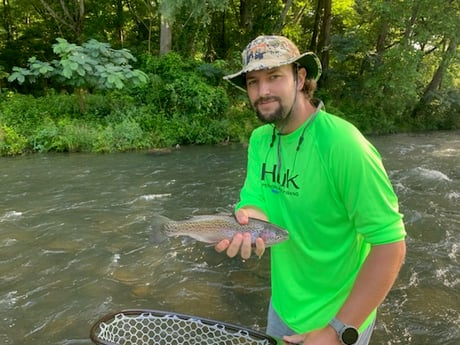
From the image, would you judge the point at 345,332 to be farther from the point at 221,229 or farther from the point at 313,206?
the point at 221,229

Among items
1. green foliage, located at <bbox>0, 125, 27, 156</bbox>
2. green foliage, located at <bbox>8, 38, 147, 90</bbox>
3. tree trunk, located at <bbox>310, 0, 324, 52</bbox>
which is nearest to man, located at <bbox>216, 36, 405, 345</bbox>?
green foliage, located at <bbox>8, 38, 147, 90</bbox>

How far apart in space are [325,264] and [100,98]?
15318mm

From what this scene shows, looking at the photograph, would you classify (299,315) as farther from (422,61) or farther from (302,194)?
(422,61)

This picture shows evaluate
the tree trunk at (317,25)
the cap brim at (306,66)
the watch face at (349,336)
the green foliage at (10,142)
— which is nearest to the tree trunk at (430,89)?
the tree trunk at (317,25)

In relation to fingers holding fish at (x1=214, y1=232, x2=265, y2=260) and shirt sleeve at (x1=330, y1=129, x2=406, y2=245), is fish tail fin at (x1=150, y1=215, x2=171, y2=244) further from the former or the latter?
shirt sleeve at (x1=330, y1=129, x2=406, y2=245)

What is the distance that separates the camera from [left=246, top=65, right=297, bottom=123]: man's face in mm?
1969

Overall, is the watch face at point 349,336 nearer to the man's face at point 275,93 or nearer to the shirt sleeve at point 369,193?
the shirt sleeve at point 369,193

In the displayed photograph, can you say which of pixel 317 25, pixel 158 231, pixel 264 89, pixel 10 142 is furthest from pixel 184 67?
pixel 264 89

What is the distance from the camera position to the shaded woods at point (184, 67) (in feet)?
45.0

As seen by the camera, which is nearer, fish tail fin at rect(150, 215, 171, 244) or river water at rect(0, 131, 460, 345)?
fish tail fin at rect(150, 215, 171, 244)

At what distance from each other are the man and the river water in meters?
2.74

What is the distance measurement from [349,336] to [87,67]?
1291 cm

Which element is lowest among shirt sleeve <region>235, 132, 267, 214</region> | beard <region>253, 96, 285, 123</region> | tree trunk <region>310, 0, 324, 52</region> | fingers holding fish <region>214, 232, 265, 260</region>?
fingers holding fish <region>214, 232, 265, 260</region>

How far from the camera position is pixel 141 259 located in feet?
20.1
